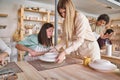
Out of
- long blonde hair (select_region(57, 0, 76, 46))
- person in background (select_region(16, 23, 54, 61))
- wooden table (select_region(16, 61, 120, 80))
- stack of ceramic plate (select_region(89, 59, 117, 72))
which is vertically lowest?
wooden table (select_region(16, 61, 120, 80))

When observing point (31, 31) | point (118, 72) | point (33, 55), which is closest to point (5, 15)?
point (31, 31)

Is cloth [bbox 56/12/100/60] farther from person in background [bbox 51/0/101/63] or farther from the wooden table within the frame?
the wooden table

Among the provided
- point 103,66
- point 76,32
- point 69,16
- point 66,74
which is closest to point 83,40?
point 76,32

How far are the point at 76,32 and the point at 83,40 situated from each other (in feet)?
0.34

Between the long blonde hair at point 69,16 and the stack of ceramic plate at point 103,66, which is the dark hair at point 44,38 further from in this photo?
the stack of ceramic plate at point 103,66

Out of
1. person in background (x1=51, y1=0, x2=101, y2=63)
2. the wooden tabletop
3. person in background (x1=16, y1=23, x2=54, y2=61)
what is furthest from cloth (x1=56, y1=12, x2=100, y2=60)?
person in background (x1=16, y1=23, x2=54, y2=61)

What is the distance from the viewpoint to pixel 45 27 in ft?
6.08

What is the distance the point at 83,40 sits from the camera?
49.3 inches

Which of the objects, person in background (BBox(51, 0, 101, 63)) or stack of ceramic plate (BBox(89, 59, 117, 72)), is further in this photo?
person in background (BBox(51, 0, 101, 63))

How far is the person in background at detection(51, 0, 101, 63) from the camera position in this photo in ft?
3.94

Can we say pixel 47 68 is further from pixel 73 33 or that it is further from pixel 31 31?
pixel 31 31

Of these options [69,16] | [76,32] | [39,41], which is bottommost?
[39,41]

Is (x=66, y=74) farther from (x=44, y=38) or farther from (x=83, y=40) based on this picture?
(x=44, y=38)

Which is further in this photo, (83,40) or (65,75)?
(83,40)
